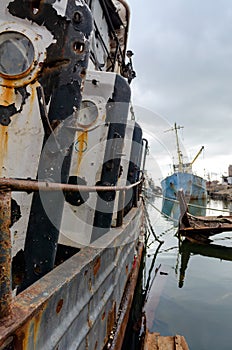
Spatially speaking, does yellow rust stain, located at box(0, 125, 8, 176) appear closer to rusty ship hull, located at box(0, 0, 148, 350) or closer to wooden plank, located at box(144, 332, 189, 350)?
rusty ship hull, located at box(0, 0, 148, 350)

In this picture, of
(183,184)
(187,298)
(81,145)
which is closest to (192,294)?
(187,298)

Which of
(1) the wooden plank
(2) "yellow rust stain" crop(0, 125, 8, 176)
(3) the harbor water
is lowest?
(3) the harbor water

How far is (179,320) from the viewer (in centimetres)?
491

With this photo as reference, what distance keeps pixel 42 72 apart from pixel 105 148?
4.16 feet

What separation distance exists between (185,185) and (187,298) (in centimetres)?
2347

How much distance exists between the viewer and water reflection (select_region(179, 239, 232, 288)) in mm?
8893

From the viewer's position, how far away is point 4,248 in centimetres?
99

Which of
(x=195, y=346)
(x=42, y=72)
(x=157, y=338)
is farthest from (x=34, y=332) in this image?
(x=195, y=346)

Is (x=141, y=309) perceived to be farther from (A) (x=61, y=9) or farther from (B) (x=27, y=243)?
(A) (x=61, y=9)

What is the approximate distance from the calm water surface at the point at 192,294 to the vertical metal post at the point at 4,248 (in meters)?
4.21

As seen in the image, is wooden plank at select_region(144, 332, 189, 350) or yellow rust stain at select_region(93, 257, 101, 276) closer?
yellow rust stain at select_region(93, 257, 101, 276)

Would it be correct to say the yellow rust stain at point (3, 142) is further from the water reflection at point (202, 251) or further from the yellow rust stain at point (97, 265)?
the water reflection at point (202, 251)

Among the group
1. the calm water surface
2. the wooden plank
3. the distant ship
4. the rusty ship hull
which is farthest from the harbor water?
the distant ship

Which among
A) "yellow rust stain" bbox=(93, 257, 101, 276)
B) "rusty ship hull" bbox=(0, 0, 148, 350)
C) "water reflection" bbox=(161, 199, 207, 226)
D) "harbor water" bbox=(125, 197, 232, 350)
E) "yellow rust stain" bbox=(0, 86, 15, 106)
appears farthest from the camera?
"water reflection" bbox=(161, 199, 207, 226)
